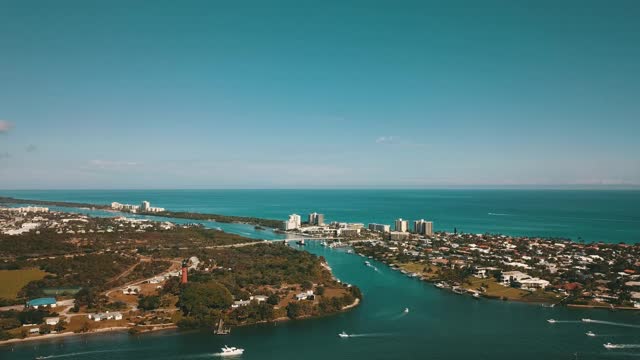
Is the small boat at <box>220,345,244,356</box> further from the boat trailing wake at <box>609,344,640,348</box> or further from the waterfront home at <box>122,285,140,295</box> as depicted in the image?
the boat trailing wake at <box>609,344,640,348</box>

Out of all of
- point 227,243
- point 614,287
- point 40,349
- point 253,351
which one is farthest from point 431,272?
point 40,349

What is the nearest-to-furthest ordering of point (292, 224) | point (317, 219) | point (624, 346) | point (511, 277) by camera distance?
point (624, 346), point (511, 277), point (292, 224), point (317, 219)

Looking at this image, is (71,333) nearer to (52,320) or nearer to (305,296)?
(52,320)

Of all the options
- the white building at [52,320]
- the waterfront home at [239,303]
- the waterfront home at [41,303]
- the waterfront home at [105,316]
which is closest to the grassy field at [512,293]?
the waterfront home at [239,303]

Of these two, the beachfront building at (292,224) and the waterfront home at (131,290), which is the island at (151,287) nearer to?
the waterfront home at (131,290)

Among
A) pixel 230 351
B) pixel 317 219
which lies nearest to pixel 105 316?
pixel 230 351

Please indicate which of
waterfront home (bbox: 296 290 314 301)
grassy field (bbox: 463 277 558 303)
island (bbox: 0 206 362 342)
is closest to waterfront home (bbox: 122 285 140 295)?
island (bbox: 0 206 362 342)
